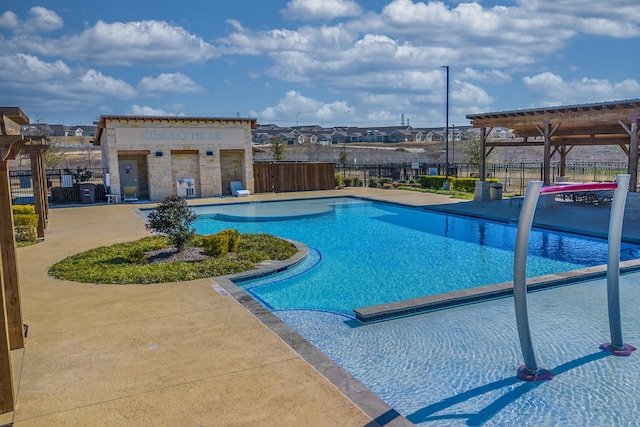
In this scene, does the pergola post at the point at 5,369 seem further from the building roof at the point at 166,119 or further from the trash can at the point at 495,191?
the building roof at the point at 166,119

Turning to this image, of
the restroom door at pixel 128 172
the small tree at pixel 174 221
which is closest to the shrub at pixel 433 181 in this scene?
the restroom door at pixel 128 172

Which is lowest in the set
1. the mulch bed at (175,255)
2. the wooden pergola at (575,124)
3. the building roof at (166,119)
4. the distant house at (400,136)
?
the mulch bed at (175,255)

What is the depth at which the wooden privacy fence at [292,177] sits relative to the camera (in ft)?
91.8

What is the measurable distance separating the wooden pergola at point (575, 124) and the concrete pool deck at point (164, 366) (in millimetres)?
10370

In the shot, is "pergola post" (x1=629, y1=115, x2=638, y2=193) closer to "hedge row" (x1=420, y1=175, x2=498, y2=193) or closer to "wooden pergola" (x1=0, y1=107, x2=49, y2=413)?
"hedge row" (x1=420, y1=175, x2=498, y2=193)

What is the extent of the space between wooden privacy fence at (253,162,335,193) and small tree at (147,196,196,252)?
16627 mm

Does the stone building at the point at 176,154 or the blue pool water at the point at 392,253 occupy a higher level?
the stone building at the point at 176,154

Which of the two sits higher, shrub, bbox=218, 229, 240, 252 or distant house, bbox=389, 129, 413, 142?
distant house, bbox=389, 129, 413, 142

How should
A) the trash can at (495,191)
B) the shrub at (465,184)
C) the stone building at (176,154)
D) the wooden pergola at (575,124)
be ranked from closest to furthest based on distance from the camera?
the wooden pergola at (575,124)
the trash can at (495,191)
the stone building at (176,154)
the shrub at (465,184)

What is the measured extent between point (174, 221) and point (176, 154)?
15417 millimetres

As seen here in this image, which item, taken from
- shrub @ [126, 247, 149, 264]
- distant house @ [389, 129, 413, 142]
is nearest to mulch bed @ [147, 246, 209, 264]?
shrub @ [126, 247, 149, 264]

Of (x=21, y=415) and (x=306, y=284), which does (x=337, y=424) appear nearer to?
(x=21, y=415)

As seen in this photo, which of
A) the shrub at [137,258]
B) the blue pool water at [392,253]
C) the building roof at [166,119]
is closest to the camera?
the blue pool water at [392,253]

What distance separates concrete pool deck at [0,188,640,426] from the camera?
434cm
